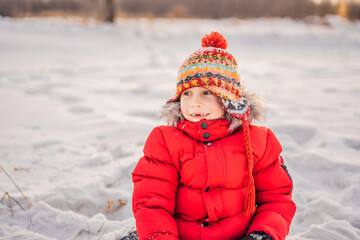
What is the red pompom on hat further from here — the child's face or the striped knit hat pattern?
the child's face

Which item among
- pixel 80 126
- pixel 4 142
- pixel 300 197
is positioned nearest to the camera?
pixel 300 197

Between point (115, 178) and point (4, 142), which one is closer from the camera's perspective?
point (115, 178)

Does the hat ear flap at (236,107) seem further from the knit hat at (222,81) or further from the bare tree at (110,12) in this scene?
the bare tree at (110,12)

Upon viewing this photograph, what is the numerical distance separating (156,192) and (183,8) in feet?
93.2

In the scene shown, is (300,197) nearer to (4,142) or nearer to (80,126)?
(80,126)

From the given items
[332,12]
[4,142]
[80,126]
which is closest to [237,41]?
[80,126]

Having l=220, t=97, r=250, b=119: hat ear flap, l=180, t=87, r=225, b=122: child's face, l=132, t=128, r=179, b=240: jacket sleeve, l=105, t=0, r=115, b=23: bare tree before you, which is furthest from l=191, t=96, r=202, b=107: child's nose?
l=105, t=0, r=115, b=23: bare tree

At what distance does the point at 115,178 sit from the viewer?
2324 mm

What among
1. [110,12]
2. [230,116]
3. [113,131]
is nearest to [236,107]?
[230,116]

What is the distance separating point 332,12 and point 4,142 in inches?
948

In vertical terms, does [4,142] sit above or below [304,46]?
below

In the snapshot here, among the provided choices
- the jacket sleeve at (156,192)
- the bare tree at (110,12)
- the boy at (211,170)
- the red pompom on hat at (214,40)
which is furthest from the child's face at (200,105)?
the bare tree at (110,12)

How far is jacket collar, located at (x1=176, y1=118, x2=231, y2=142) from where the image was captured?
147cm

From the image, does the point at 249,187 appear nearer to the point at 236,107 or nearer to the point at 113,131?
the point at 236,107
